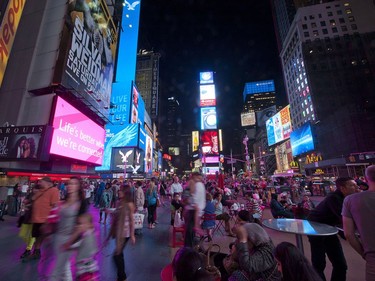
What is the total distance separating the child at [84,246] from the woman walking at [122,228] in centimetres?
60

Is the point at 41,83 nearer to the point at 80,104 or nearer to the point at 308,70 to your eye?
the point at 80,104

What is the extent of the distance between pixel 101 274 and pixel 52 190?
2.34 m

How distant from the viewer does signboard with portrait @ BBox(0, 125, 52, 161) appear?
1266 cm

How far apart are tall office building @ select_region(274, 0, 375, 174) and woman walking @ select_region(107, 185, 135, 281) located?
49617 mm

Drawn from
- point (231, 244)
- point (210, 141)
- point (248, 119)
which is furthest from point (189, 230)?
point (248, 119)

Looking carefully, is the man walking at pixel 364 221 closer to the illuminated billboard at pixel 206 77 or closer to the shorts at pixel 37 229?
the shorts at pixel 37 229

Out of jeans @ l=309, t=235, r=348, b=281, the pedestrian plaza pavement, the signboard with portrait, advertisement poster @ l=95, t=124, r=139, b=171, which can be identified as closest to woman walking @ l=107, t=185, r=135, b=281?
the pedestrian plaza pavement

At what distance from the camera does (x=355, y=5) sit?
200ft

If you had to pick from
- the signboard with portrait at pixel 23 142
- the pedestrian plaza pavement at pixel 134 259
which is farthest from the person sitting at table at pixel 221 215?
the signboard with portrait at pixel 23 142

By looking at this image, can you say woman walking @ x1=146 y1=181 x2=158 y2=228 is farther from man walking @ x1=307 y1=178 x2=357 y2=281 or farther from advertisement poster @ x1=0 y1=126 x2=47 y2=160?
advertisement poster @ x1=0 y1=126 x2=47 y2=160

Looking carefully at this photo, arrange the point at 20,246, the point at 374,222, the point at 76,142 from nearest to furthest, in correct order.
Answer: the point at 374,222 → the point at 20,246 → the point at 76,142

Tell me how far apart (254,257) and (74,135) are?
18462 mm

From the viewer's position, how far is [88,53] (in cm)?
1892

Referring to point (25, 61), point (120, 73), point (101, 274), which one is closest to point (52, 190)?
point (101, 274)
